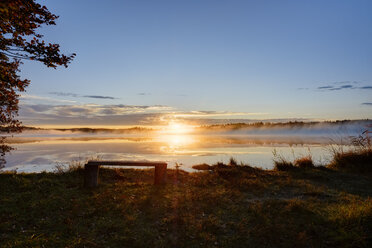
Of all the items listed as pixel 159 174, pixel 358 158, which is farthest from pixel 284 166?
pixel 159 174

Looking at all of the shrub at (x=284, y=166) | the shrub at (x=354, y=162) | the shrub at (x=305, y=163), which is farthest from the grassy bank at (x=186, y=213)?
the shrub at (x=305, y=163)

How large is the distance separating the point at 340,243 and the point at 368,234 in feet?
1.80

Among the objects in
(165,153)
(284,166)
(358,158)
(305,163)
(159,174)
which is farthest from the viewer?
(165,153)

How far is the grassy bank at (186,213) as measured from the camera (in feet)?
15.5

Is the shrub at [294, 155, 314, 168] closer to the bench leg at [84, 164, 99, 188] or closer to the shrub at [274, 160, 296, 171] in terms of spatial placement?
the shrub at [274, 160, 296, 171]

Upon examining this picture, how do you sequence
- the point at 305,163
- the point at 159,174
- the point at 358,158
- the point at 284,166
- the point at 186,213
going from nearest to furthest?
the point at 186,213 < the point at 159,174 < the point at 358,158 < the point at 284,166 < the point at 305,163

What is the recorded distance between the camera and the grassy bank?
472cm

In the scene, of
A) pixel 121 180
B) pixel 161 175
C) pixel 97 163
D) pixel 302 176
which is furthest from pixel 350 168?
pixel 97 163

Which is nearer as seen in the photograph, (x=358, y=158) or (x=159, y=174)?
(x=159, y=174)

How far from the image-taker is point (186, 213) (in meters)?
5.94

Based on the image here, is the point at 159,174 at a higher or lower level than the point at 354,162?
Answer: lower

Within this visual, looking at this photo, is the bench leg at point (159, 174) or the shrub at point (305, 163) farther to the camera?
the shrub at point (305, 163)

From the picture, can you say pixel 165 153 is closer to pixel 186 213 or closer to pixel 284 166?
pixel 284 166

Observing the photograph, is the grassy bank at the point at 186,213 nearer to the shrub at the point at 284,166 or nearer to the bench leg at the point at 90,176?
the bench leg at the point at 90,176
